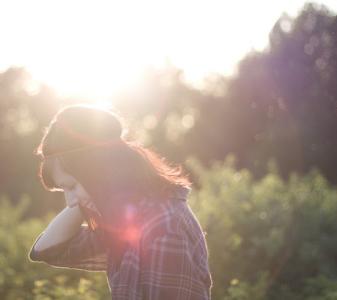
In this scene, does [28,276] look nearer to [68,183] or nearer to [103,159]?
[68,183]

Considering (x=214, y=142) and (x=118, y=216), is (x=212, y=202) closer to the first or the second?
(x=118, y=216)

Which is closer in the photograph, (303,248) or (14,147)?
(303,248)

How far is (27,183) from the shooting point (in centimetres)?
3334

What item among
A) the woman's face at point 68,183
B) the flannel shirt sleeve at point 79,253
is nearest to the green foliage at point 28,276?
the flannel shirt sleeve at point 79,253

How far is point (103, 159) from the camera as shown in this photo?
2.62 meters

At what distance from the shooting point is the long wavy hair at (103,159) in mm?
2625

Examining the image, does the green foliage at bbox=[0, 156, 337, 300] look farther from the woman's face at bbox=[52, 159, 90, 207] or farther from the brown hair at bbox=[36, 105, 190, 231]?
the brown hair at bbox=[36, 105, 190, 231]

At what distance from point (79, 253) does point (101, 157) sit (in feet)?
2.06

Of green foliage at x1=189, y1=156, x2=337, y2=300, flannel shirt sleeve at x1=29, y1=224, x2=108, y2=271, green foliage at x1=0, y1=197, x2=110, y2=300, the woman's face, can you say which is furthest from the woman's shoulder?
green foliage at x1=189, y1=156, x2=337, y2=300

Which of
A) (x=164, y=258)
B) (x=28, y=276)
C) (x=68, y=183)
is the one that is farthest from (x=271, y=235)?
A: (x=164, y=258)

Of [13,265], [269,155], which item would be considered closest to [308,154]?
[269,155]

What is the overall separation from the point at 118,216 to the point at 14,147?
3659 cm

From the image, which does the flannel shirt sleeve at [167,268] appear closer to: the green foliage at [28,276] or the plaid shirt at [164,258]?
the plaid shirt at [164,258]

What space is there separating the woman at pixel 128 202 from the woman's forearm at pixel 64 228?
15cm
